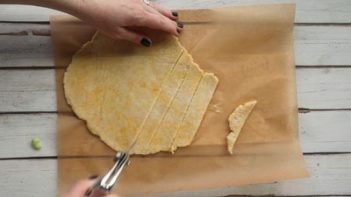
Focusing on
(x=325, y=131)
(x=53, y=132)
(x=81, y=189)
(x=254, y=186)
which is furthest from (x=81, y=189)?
(x=325, y=131)

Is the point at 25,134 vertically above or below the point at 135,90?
below

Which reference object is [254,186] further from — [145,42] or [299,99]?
[145,42]

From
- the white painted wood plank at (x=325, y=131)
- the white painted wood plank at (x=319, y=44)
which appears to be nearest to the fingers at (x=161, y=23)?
the white painted wood plank at (x=319, y=44)

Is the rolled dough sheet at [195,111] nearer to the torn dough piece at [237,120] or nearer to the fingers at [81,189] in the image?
the torn dough piece at [237,120]

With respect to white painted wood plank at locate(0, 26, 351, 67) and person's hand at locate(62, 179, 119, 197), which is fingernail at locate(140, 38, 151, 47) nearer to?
white painted wood plank at locate(0, 26, 351, 67)

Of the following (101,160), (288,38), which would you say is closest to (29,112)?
(101,160)

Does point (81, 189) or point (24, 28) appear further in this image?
point (24, 28)

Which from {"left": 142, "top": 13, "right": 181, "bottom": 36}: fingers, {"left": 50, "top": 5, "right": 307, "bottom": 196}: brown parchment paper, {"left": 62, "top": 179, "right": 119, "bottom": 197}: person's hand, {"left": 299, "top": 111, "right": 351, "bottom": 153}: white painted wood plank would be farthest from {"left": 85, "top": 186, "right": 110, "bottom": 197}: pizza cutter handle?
{"left": 299, "top": 111, "right": 351, "bottom": 153}: white painted wood plank
